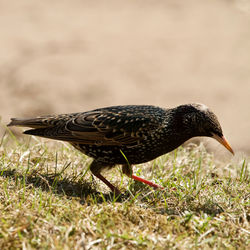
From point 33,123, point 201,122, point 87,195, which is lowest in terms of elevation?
point 87,195

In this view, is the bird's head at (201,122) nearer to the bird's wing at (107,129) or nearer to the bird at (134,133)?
the bird at (134,133)

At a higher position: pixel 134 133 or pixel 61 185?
pixel 134 133

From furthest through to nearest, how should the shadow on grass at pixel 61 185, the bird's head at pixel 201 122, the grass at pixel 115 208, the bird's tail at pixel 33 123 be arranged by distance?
the bird's tail at pixel 33 123, the bird's head at pixel 201 122, the shadow on grass at pixel 61 185, the grass at pixel 115 208

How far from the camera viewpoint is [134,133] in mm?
4953

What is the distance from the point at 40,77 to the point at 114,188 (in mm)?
5355

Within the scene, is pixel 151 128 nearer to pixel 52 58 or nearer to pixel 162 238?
pixel 162 238

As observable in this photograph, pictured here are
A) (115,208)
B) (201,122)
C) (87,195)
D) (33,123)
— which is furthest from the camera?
(33,123)

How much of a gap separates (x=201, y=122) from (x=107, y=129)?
1001 millimetres

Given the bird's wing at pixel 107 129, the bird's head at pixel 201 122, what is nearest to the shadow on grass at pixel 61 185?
the bird's wing at pixel 107 129

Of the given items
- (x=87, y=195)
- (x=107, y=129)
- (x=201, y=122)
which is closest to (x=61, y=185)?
(x=87, y=195)

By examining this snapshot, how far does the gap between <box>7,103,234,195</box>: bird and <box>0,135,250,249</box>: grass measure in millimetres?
226

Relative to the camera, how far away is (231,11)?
40.1ft

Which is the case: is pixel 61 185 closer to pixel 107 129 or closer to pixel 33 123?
pixel 107 129

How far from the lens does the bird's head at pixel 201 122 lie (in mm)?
4918
